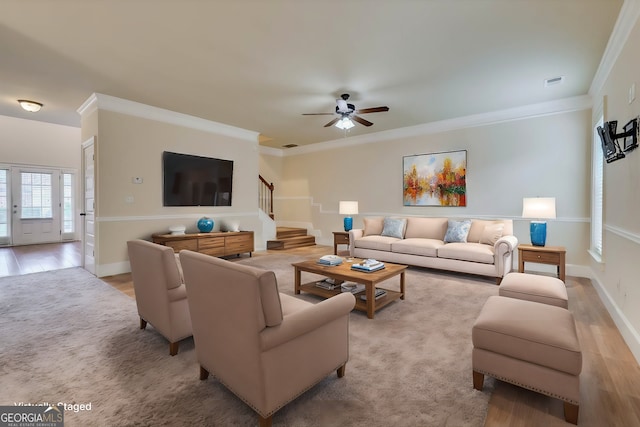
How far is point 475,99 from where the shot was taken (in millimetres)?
4762

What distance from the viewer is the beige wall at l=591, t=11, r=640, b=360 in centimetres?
240

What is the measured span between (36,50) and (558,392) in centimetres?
556

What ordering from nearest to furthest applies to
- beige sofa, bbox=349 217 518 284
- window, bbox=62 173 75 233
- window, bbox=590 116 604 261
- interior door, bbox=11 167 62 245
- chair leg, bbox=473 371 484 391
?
chair leg, bbox=473 371 484 391
window, bbox=590 116 604 261
beige sofa, bbox=349 217 518 284
interior door, bbox=11 167 62 245
window, bbox=62 173 75 233

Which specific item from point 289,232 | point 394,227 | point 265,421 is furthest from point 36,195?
point 265,421

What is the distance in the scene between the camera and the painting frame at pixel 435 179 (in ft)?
19.2

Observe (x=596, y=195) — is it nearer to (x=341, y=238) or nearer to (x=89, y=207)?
(x=341, y=238)

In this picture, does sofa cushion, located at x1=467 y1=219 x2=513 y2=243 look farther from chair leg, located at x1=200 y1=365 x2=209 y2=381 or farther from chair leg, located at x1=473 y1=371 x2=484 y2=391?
chair leg, located at x1=200 y1=365 x2=209 y2=381

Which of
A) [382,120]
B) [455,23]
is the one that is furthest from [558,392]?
[382,120]

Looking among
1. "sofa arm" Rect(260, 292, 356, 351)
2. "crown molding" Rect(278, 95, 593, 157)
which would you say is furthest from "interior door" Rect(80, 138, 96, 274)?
"crown molding" Rect(278, 95, 593, 157)

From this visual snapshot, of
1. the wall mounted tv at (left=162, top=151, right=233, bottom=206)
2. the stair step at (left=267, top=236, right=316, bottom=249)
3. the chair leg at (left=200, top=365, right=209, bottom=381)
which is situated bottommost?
the chair leg at (left=200, top=365, right=209, bottom=381)

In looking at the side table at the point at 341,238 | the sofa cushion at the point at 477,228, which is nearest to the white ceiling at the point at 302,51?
the sofa cushion at the point at 477,228

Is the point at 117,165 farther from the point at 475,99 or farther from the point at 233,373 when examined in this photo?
the point at 475,99

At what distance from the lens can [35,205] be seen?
820cm

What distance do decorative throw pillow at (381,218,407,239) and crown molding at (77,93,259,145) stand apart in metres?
3.78
